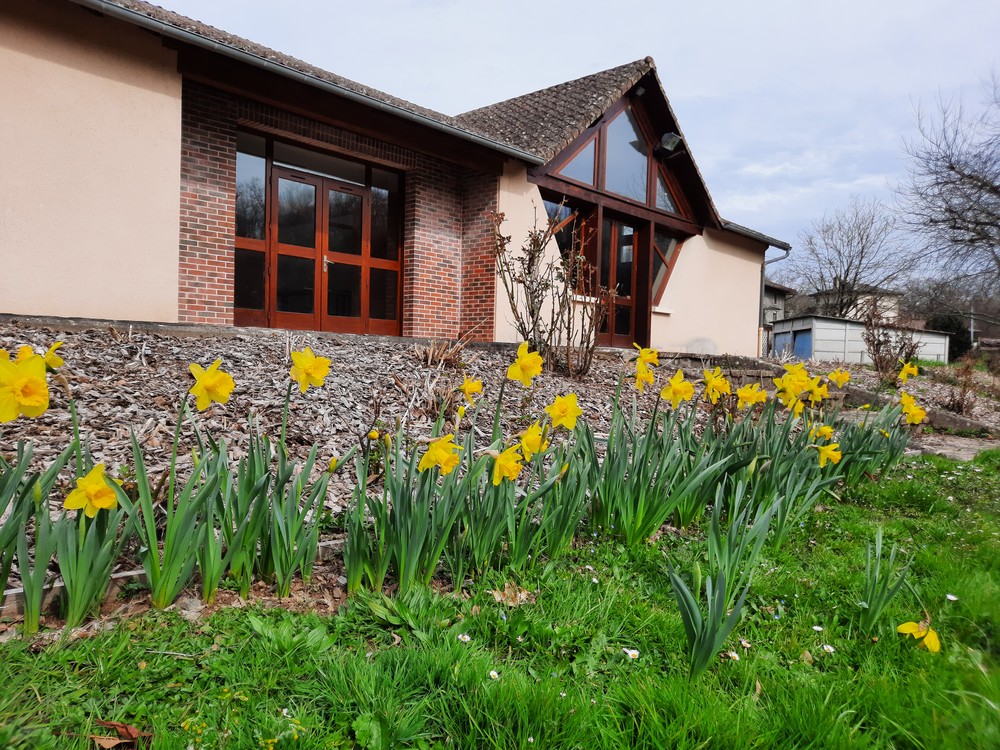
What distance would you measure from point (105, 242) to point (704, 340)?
10987 millimetres

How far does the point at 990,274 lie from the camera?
67.3 ft

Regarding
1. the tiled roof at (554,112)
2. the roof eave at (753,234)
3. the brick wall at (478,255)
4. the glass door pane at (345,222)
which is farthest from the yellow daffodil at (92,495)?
the roof eave at (753,234)

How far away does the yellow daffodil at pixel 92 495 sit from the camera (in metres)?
1.53

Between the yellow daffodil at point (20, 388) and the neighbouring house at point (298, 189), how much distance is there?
5.23 meters

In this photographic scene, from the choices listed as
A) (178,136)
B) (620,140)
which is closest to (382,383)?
(178,136)

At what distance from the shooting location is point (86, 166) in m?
5.82

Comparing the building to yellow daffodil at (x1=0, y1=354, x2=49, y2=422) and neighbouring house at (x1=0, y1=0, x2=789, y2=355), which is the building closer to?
neighbouring house at (x1=0, y1=0, x2=789, y2=355)

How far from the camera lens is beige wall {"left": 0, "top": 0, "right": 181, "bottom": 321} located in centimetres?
546

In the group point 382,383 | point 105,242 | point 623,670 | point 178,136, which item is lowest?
point 623,670

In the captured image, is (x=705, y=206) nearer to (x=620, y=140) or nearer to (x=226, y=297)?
(x=620, y=140)

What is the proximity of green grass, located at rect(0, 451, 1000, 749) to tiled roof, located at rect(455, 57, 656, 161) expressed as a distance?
8077mm

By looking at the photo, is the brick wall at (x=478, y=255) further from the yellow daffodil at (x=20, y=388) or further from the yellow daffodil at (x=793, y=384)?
the yellow daffodil at (x=20, y=388)

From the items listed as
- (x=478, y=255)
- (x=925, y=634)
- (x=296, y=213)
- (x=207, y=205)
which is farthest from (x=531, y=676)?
(x=478, y=255)

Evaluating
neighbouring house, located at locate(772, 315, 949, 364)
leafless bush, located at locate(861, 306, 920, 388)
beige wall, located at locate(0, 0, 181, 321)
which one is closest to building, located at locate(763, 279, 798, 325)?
neighbouring house, located at locate(772, 315, 949, 364)
